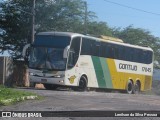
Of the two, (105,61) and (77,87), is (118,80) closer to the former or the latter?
(105,61)

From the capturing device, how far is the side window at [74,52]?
26109 millimetres

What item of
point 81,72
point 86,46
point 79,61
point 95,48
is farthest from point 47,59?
point 95,48

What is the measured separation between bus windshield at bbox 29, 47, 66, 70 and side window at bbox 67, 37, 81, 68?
46cm

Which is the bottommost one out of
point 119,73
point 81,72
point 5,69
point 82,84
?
point 82,84

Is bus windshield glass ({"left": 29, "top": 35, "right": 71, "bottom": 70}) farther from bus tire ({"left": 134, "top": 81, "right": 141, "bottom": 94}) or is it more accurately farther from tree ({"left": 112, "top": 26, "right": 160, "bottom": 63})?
tree ({"left": 112, "top": 26, "right": 160, "bottom": 63})

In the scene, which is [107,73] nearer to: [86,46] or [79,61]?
[86,46]

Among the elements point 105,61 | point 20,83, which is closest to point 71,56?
point 105,61

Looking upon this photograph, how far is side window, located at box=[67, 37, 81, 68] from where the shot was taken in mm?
26109

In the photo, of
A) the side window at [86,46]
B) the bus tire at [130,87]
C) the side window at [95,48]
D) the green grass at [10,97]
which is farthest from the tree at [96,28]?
the green grass at [10,97]

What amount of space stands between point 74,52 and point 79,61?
735 millimetres

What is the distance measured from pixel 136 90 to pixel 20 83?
30.6 ft

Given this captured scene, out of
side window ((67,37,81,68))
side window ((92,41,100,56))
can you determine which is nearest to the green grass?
side window ((67,37,81,68))

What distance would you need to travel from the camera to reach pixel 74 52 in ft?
86.4

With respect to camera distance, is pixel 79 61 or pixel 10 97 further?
pixel 79 61
